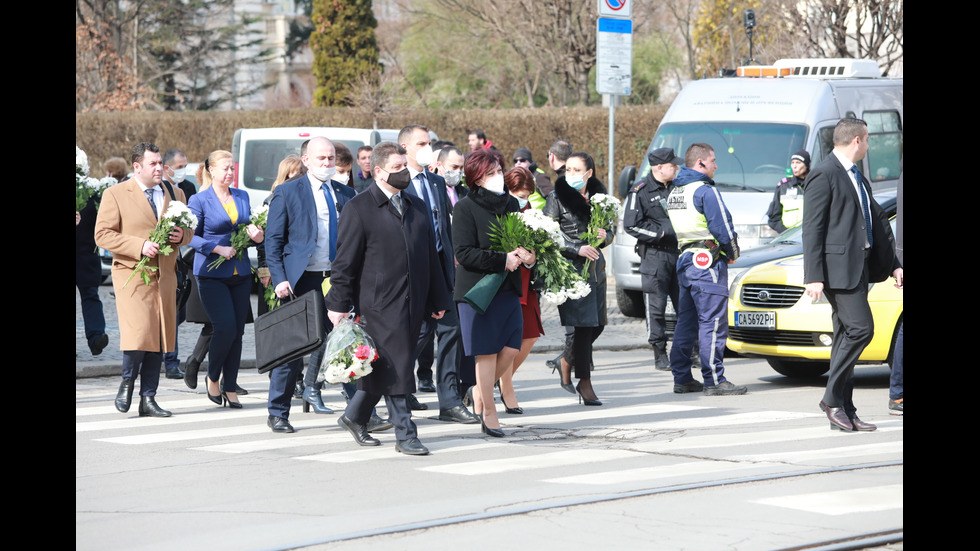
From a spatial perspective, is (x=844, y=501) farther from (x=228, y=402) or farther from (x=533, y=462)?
(x=228, y=402)

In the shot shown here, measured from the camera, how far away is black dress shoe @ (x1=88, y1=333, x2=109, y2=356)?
42.7 feet

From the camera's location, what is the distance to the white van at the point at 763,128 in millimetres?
15891

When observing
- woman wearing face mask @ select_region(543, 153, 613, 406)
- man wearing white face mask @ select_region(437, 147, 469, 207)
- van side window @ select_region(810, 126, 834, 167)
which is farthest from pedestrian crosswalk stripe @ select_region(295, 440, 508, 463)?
van side window @ select_region(810, 126, 834, 167)

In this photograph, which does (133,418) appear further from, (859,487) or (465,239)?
(859,487)

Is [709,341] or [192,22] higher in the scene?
[192,22]

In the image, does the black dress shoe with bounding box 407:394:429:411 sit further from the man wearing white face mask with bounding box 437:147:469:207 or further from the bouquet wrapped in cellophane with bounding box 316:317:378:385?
the bouquet wrapped in cellophane with bounding box 316:317:378:385

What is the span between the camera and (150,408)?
1018 centimetres

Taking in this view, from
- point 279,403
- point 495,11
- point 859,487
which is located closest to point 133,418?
point 279,403

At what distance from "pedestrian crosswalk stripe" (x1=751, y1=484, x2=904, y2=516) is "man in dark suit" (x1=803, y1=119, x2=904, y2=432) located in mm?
1953

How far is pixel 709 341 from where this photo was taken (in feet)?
36.2

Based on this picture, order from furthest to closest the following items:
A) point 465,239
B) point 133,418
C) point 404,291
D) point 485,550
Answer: point 133,418 → point 465,239 → point 404,291 → point 485,550

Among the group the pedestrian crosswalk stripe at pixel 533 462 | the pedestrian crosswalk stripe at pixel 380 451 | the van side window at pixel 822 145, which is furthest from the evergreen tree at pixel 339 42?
the pedestrian crosswalk stripe at pixel 533 462
